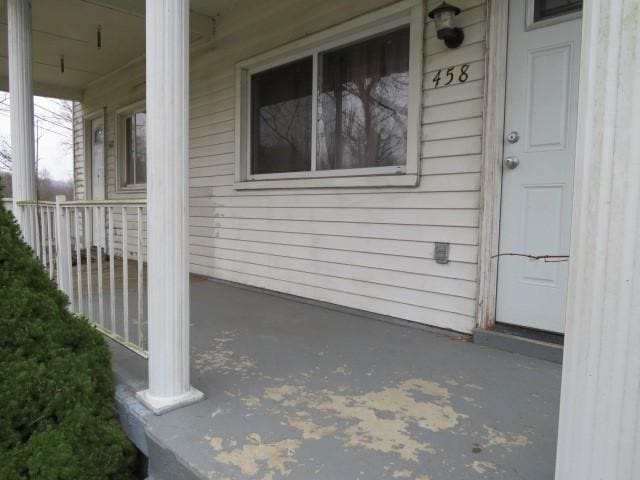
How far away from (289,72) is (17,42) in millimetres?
2036

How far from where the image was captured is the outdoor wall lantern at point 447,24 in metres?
2.60

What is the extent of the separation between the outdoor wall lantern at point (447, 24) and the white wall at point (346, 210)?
6cm

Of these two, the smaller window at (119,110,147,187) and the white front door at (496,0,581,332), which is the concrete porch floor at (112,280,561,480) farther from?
the smaller window at (119,110,147,187)

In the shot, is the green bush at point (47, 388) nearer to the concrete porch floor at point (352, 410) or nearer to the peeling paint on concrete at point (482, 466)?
the concrete porch floor at point (352, 410)

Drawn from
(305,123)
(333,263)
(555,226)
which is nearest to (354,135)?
(305,123)

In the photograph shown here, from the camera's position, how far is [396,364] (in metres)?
2.29

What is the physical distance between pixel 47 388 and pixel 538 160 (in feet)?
8.15

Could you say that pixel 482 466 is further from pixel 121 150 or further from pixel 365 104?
pixel 121 150

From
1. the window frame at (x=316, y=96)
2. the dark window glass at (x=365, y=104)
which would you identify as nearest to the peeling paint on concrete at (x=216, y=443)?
the window frame at (x=316, y=96)

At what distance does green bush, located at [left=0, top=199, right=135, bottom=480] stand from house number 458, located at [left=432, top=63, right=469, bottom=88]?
2.38 metres

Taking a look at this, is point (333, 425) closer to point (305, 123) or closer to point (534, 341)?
point (534, 341)

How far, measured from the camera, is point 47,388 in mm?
1597

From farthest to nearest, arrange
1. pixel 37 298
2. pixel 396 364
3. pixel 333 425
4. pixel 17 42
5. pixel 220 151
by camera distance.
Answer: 1. pixel 220 151
2. pixel 17 42
3. pixel 396 364
4. pixel 37 298
5. pixel 333 425

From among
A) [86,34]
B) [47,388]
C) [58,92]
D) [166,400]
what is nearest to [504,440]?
[166,400]
